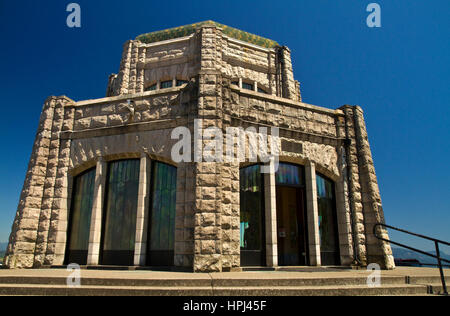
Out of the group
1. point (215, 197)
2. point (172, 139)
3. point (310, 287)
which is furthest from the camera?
point (172, 139)

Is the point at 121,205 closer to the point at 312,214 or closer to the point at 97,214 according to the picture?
the point at 97,214

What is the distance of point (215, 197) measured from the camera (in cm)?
851

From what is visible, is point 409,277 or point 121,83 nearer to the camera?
point 409,277

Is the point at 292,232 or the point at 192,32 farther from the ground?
the point at 192,32

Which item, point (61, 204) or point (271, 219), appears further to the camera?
point (61, 204)

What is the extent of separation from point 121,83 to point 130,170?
27.8ft

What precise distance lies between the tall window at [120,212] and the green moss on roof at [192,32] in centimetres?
1039

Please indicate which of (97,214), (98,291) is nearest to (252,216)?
(97,214)

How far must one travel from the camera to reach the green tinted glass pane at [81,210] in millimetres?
9945

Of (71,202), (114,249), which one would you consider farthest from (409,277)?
(71,202)

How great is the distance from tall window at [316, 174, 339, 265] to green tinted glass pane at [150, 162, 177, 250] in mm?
4826

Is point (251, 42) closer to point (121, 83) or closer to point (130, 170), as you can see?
point (121, 83)

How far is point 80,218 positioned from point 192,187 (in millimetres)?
4194

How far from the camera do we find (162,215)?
9484 mm
